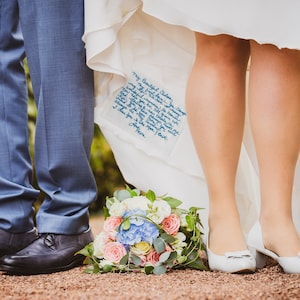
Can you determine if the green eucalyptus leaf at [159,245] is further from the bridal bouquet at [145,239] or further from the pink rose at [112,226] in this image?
the pink rose at [112,226]

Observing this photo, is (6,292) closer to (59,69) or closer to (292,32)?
(59,69)

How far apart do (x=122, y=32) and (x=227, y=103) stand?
57 centimetres

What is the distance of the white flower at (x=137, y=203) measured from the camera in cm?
197

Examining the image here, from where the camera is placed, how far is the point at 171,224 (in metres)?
1.97

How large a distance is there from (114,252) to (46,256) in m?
0.22

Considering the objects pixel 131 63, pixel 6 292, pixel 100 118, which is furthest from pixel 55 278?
pixel 131 63

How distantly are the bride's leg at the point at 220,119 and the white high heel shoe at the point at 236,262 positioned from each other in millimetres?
19

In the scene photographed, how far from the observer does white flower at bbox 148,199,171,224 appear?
6.42 feet

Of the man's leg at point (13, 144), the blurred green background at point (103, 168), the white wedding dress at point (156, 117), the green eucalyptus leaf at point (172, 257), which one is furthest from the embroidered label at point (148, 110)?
the blurred green background at point (103, 168)

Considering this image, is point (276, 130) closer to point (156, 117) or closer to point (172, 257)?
point (172, 257)

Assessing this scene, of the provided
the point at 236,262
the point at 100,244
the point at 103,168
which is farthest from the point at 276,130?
the point at 103,168

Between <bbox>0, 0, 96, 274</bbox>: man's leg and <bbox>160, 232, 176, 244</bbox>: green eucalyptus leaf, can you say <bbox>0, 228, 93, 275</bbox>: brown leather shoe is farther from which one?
<bbox>160, 232, 176, 244</bbox>: green eucalyptus leaf

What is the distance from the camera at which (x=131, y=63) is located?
2336 millimetres

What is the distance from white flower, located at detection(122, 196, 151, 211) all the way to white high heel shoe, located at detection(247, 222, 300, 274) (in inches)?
11.5
